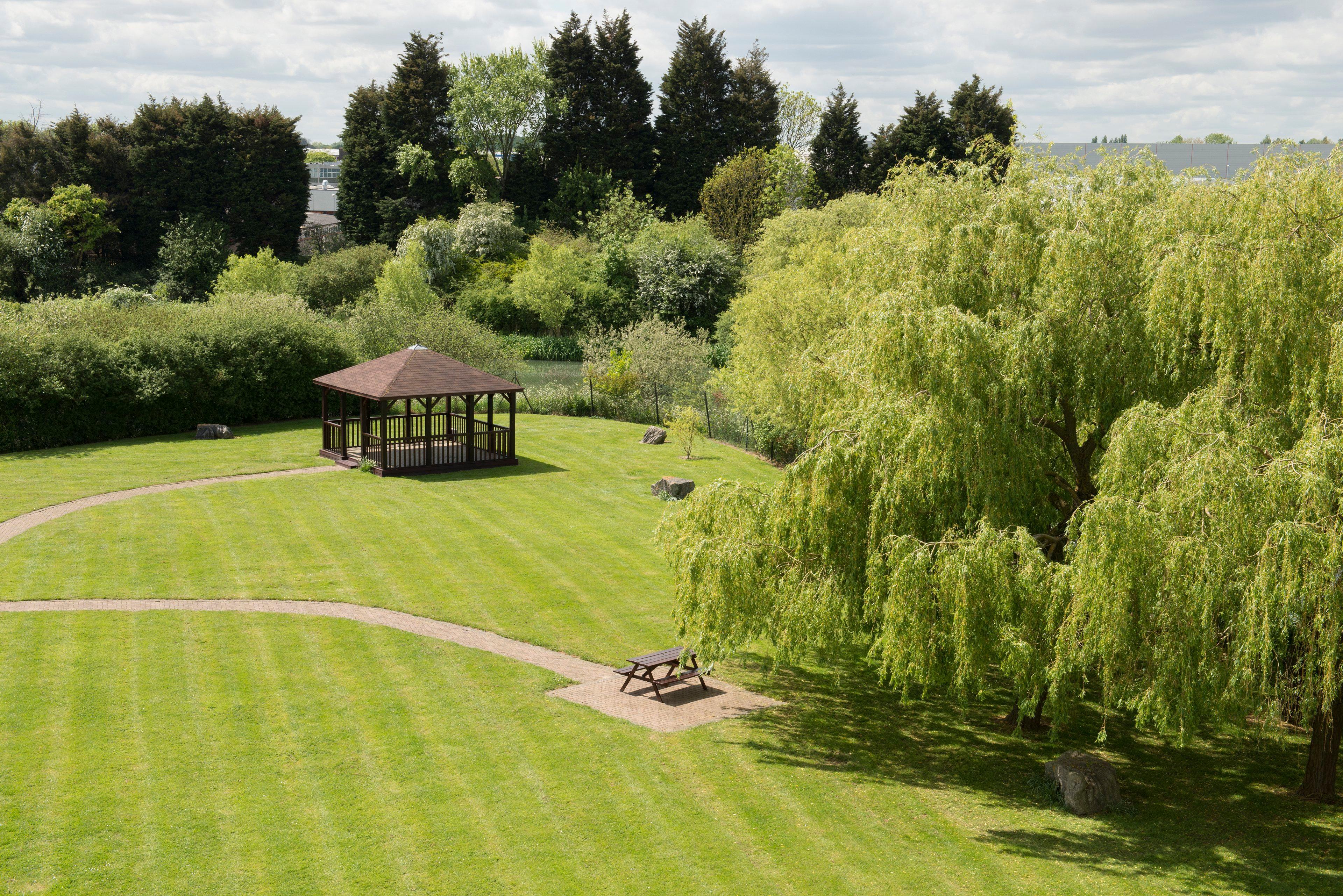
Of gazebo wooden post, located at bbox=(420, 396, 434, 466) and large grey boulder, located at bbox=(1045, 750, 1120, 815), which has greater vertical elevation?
gazebo wooden post, located at bbox=(420, 396, 434, 466)

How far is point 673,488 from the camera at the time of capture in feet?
88.2

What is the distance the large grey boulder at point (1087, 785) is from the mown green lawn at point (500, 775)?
0.61ft

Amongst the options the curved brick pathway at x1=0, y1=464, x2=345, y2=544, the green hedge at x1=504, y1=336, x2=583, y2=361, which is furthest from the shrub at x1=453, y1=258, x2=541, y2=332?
the curved brick pathway at x1=0, y1=464, x2=345, y2=544

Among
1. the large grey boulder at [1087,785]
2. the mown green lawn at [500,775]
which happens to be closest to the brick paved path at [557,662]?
the mown green lawn at [500,775]

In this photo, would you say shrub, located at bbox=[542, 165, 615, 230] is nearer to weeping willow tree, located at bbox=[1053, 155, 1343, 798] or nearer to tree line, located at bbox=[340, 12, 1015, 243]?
tree line, located at bbox=[340, 12, 1015, 243]

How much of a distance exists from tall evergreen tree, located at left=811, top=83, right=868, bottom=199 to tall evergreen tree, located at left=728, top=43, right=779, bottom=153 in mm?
4087

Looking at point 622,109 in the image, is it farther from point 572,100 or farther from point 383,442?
point 383,442

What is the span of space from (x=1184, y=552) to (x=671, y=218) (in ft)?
199

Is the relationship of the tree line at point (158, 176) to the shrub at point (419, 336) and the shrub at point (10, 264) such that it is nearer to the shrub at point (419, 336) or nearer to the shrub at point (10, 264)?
the shrub at point (10, 264)

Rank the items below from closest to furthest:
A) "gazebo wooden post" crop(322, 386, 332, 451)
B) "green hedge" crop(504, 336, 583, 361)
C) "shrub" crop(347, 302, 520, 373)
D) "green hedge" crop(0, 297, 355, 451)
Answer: "green hedge" crop(0, 297, 355, 451), "gazebo wooden post" crop(322, 386, 332, 451), "shrub" crop(347, 302, 520, 373), "green hedge" crop(504, 336, 583, 361)

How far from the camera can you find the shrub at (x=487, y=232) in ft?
195

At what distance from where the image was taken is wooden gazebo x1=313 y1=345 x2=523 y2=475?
28250mm

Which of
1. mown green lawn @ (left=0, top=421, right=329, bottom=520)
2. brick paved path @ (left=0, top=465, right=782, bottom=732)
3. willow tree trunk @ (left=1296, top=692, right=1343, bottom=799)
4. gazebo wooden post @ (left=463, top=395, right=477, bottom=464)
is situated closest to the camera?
willow tree trunk @ (left=1296, top=692, right=1343, bottom=799)

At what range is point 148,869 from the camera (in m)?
9.95
